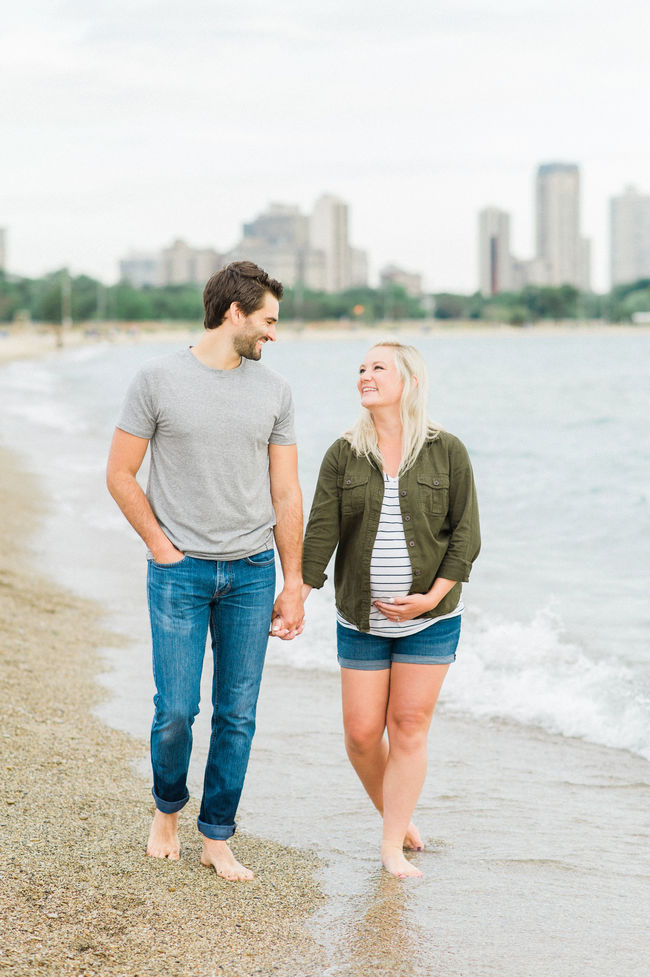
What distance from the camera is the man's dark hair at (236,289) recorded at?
3385 mm

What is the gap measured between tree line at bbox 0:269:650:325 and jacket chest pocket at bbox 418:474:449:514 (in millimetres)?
119175

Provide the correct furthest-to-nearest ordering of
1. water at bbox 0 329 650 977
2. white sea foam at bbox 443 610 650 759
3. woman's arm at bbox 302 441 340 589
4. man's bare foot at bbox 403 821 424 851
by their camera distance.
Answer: white sea foam at bbox 443 610 650 759 → man's bare foot at bbox 403 821 424 851 → woman's arm at bbox 302 441 340 589 → water at bbox 0 329 650 977

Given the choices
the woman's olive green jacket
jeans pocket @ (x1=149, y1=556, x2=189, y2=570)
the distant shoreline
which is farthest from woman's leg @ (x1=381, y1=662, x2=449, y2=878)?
the distant shoreline

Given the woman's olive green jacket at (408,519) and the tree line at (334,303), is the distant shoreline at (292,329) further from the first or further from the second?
the woman's olive green jacket at (408,519)

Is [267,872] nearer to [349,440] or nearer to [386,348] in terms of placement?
[349,440]

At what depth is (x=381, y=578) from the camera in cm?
355

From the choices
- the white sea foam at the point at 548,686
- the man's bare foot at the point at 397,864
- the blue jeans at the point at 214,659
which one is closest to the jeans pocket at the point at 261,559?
the blue jeans at the point at 214,659

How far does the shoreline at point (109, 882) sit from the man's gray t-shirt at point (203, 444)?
106 cm

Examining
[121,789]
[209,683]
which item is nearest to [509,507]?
[209,683]

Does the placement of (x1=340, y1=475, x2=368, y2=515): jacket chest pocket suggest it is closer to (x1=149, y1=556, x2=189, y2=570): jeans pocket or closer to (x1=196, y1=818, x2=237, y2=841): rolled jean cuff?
(x1=149, y1=556, x2=189, y2=570): jeans pocket

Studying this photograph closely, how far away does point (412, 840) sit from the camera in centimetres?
403

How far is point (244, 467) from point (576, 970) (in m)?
1.79

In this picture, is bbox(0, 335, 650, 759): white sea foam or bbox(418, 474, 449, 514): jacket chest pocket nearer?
bbox(418, 474, 449, 514): jacket chest pocket

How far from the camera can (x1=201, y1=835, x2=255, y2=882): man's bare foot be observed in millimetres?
3533
